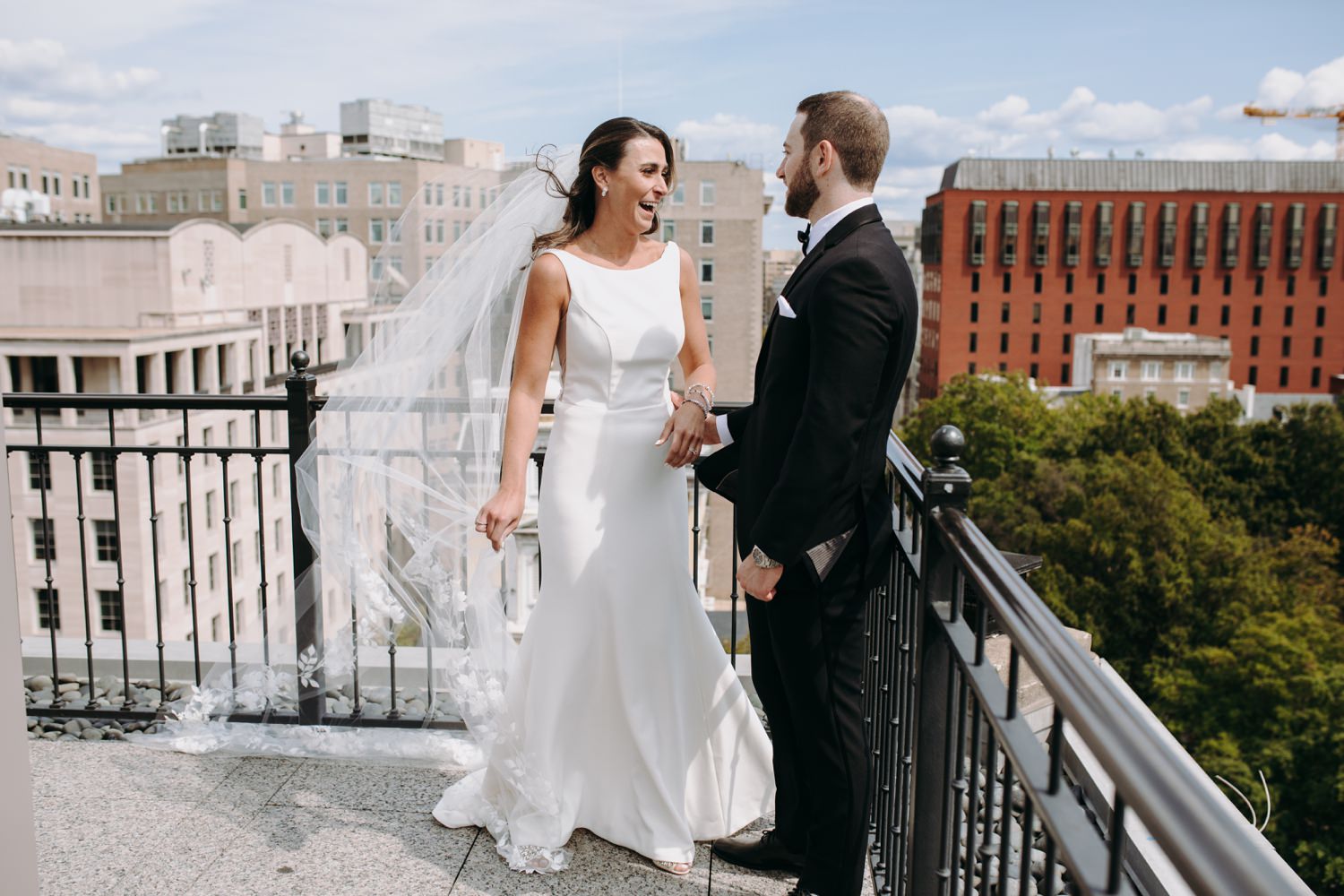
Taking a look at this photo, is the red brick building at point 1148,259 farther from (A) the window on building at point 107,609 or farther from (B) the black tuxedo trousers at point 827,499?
(B) the black tuxedo trousers at point 827,499

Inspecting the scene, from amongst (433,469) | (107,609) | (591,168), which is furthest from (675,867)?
(107,609)

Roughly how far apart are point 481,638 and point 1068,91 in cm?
11589

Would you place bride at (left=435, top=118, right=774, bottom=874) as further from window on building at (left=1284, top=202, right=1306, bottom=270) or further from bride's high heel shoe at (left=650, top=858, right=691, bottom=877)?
window on building at (left=1284, top=202, right=1306, bottom=270)

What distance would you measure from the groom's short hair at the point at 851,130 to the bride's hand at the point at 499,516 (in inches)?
49.4

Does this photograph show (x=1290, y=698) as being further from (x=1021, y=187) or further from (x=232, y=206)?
(x=232, y=206)

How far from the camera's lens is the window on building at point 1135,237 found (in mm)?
78500

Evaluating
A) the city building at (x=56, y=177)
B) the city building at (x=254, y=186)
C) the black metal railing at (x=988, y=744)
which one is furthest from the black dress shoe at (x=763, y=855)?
the city building at (x=254, y=186)

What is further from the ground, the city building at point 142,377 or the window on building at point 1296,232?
the window on building at point 1296,232

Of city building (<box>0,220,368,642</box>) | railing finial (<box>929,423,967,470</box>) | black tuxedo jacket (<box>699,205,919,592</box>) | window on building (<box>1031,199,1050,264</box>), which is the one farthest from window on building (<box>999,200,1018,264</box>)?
railing finial (<box>929,423,967,470</box>)

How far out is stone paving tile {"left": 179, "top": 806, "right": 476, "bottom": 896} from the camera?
289 cm

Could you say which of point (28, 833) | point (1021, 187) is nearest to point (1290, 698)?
point (28, 833)

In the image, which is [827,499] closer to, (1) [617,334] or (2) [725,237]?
(1) [617,334]

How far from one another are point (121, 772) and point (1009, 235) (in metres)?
82.1

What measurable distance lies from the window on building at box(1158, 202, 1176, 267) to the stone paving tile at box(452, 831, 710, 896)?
280 ft
